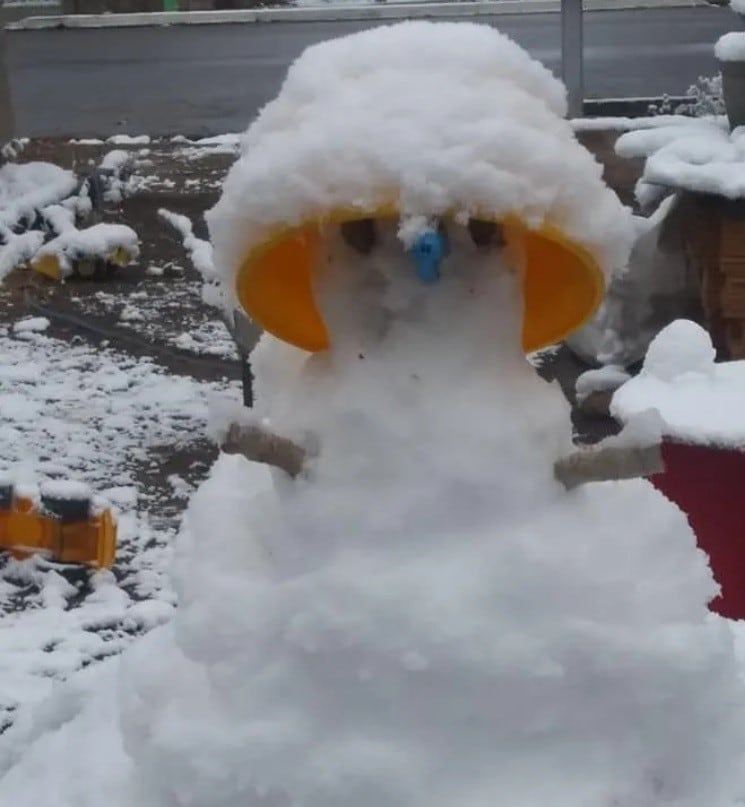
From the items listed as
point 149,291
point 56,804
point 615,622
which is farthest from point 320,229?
point 149,291

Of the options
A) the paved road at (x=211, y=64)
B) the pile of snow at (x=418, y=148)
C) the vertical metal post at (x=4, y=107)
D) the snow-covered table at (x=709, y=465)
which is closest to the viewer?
the pile of snow at (x=418, y=148)

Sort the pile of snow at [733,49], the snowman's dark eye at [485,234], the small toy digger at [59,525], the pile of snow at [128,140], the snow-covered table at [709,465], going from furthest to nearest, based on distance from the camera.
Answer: the pile of snow at [128,140]
the pile of snow at [733,49]
the small toy digger at [59,525]
the snow-covered table at [709,465]
the snowman's dark eye at [485,234]

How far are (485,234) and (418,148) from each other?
0.53ft

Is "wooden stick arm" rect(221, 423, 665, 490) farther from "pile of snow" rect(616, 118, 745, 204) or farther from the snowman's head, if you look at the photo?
"pile of snow" rect(616, 118, 745, 204)

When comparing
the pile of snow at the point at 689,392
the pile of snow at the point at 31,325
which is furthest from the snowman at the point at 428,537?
the pile of snow at the point at 31,325

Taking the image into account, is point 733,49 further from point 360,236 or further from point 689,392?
point 360,236

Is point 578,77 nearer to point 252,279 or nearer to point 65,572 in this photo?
point 65,572

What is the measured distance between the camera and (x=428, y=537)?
155 centimetres

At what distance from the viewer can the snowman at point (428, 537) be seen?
150 cm

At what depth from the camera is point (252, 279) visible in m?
1.61

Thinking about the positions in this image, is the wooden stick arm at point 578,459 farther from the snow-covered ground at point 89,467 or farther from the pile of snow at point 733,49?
the pile of snow at point 733,49

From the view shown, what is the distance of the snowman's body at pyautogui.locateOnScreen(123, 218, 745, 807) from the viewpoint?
150 centimetres

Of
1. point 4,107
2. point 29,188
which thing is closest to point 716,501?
point 29,188

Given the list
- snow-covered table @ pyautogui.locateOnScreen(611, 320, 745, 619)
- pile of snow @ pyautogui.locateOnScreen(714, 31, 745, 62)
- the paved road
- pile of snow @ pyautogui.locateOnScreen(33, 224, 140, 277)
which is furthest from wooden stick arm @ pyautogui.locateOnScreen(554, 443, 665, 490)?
the paved road
